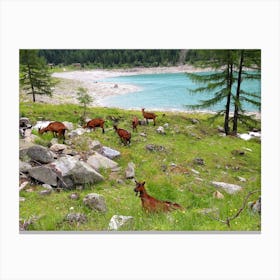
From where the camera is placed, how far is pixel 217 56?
16.6ft

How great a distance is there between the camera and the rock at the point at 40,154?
194 inches

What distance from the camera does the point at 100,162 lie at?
5.03 meters

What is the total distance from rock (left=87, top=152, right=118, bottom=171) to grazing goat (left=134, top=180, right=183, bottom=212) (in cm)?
43

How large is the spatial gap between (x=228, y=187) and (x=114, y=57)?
2163 millimetres

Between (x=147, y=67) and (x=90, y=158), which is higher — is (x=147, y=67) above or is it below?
above

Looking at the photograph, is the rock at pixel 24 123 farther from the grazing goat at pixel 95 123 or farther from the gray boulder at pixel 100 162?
the gray boulder at pixel 100 162

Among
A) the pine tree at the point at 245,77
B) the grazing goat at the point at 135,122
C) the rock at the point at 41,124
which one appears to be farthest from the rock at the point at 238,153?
the rock at the point at 41,124

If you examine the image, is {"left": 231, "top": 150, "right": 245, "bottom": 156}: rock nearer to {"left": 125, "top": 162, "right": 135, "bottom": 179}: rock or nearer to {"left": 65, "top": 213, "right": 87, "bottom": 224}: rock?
{"left": 125, "top": 162, "right": 135, "bottom": 179}: rock
